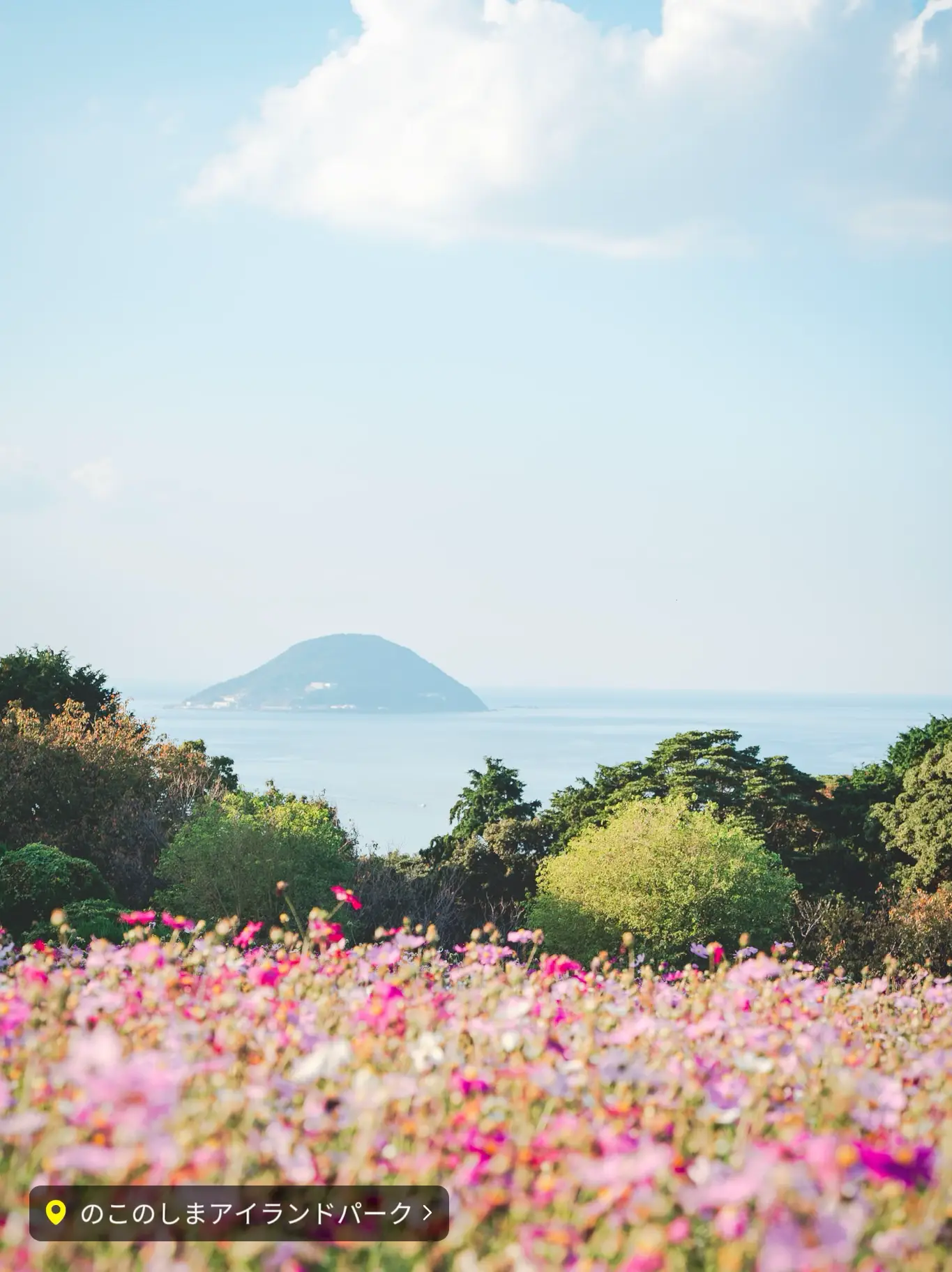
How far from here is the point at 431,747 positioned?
119m

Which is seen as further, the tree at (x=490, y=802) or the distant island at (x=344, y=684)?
the distant island at (x=344, y=684)

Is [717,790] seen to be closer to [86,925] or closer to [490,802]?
[490,802]

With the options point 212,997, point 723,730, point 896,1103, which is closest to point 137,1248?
point 212,997

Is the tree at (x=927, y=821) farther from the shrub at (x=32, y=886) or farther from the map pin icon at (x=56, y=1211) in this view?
the map pin icon at (x=56, y=1211)

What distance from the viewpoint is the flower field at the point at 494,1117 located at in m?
2.98

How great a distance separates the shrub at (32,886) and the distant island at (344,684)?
15717 cm

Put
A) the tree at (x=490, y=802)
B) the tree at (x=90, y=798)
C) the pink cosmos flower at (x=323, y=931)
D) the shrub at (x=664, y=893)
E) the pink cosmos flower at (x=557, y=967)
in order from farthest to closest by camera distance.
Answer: the tree at (x=490, y=802), the tree at (x=90, y=798), the shrub at (x=664, y=893), the pink cosmos flower at (x=557, y=967), the pink cosmos flower at (x=323, y=931)

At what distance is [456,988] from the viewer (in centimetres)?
591

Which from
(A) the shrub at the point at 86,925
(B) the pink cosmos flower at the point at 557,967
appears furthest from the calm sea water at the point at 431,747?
(B) the pink cosmos flower at the point at 557,967

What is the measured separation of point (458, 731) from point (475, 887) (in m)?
120

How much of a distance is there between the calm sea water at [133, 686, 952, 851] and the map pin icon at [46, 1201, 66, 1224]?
21802 mm

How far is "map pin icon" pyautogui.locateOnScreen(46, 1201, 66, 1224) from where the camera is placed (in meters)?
3.23

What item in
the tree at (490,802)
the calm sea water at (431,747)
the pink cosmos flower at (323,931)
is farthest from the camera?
the calm sea water at (431,747)

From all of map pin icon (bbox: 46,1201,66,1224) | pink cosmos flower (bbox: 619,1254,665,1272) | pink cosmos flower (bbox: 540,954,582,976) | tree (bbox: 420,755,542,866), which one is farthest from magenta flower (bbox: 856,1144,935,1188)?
tree (bbox: 420,755,542,866)
